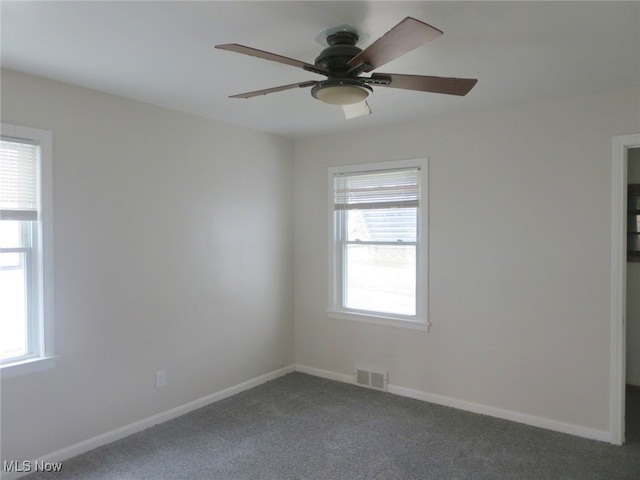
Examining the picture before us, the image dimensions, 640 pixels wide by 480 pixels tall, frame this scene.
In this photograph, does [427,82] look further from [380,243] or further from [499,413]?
[499,413]

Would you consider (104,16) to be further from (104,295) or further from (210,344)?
(210,344)

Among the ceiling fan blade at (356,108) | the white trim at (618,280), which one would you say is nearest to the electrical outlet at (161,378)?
the ceiling fan blade at (356,108)

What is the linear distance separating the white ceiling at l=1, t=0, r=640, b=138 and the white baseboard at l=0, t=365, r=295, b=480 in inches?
93.5

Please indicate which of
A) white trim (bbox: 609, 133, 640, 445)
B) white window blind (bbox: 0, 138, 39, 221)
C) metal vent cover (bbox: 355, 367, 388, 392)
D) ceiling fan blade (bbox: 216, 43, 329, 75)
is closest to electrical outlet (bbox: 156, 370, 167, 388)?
white window blind (bbox: 0, 138, 39, 221)

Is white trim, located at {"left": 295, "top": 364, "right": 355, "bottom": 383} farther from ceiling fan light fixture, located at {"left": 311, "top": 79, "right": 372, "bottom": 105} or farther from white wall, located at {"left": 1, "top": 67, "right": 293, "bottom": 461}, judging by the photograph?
ceiling fan light fixture, located at {"left": 311, "top": 79, "right": 372, "bottom": 105}

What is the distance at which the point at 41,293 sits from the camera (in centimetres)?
274

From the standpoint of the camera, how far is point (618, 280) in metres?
2.99

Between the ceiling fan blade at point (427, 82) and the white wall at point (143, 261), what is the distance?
6.57 ft

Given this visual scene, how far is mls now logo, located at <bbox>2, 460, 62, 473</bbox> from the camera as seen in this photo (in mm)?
2555

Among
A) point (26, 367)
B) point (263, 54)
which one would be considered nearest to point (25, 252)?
point (26, 367)

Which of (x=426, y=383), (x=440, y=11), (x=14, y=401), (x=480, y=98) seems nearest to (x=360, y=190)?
(x=480, y=98)

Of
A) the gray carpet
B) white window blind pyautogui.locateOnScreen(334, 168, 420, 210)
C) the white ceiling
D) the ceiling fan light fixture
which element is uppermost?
the white ceiling

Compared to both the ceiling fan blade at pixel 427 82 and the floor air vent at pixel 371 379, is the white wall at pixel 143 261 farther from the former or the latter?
the ceiling fan blade at pixel 427 82

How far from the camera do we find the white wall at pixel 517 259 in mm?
3090
